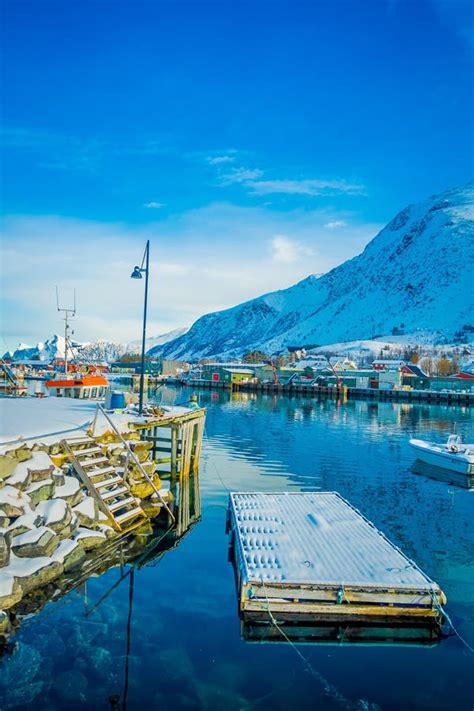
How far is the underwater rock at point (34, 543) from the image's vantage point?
13.0m

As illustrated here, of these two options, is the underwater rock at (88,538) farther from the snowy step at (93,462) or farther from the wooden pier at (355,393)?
the wooden pier at (355,393)

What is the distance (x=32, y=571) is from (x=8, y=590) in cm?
102

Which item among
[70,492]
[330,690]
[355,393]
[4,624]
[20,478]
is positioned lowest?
[355,393]

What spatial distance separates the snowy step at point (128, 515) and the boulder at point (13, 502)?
365cm

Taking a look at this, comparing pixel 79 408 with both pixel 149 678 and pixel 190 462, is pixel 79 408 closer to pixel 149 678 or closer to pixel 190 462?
pixel 190 462

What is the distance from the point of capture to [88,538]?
50.7 feet

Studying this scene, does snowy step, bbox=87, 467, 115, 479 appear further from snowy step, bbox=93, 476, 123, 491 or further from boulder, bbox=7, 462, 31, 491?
boulder, bbox=7, 462, 31, 491

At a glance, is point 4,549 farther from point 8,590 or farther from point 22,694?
point 22,694

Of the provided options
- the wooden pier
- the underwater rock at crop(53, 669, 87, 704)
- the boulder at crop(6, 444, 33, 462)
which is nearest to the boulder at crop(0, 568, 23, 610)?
the underwater rock at crop(53, 669, 87, 704)

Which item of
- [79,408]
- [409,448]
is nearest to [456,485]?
[409,448]


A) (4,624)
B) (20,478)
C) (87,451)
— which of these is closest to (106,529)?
(87,451)

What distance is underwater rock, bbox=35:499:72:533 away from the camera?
14227mm

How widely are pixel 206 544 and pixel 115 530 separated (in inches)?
126

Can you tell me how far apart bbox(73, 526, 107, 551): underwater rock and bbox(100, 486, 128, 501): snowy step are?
147 cm
